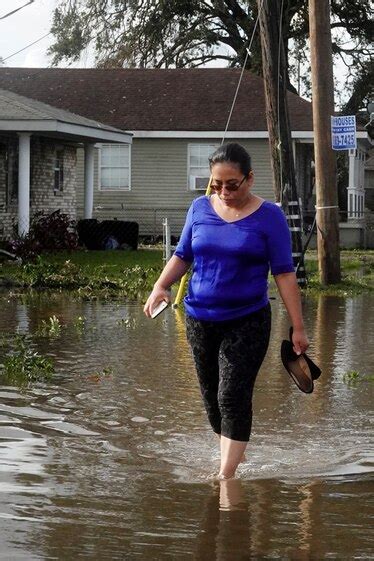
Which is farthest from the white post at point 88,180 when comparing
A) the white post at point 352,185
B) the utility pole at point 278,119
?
the utility pole at point 278,119

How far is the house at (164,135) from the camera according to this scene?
39.7 m

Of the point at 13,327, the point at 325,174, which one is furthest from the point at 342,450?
the point at 325,174

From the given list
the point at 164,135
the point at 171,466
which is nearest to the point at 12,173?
the point at 164,135

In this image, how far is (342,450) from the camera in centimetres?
836

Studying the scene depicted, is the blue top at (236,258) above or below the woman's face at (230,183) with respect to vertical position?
below

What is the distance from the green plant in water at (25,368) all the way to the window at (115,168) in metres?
28.6

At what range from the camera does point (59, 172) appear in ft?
118

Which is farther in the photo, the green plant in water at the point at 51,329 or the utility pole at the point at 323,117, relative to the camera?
the utility pole at the point at 323,117

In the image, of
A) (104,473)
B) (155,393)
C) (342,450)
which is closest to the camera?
(104,473)

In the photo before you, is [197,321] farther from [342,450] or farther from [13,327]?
[13,327]

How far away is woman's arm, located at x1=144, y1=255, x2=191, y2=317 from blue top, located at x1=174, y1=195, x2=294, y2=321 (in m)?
0.22

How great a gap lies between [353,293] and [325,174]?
1.91 metres

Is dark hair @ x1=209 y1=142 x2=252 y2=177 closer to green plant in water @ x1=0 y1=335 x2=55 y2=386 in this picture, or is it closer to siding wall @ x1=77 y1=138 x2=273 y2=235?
green plant in water @ x1=0 y1=335 x2=55 y2=386

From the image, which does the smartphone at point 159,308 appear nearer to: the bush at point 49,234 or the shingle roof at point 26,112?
the bush at point 49,234
